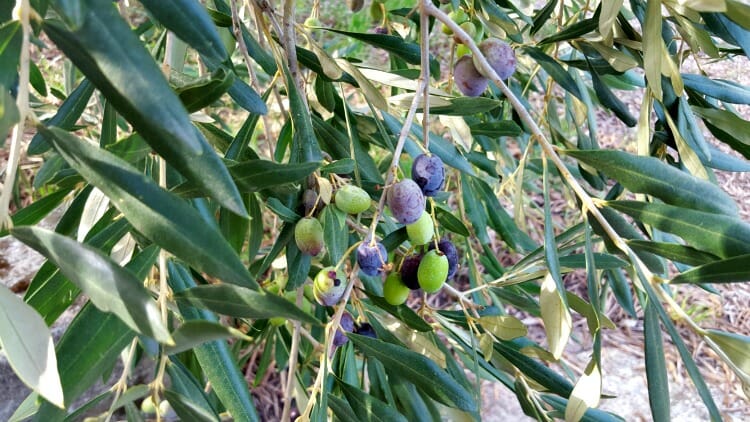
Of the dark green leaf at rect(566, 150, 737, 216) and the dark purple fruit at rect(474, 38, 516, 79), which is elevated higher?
the dark purple fruit at rect(474, 38, 516, 79)

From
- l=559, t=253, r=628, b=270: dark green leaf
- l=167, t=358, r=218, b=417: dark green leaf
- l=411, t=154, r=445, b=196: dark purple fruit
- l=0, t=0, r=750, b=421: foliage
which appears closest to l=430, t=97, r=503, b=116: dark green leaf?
l=0, t=0, r=750, b=421: foliage

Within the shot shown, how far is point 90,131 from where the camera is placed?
1.55 metres

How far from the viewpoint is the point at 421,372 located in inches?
30.8

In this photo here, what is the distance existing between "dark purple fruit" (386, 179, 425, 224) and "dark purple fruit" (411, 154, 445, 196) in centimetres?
4

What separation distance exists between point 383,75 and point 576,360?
1805 millimetres

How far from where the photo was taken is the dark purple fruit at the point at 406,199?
67 centimetres

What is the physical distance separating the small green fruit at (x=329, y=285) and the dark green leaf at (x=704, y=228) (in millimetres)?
356

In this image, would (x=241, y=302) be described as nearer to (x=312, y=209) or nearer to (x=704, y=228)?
(x=312, y=209)

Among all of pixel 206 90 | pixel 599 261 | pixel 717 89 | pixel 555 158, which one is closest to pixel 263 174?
pixel 206 90

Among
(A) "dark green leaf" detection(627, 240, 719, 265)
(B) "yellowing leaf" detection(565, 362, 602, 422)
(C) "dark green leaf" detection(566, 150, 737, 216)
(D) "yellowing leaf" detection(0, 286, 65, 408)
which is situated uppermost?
(D) "yellowing leaf" detection(0, 286, 65, 408)

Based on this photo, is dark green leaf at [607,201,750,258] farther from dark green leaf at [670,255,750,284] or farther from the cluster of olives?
the cluster of olives

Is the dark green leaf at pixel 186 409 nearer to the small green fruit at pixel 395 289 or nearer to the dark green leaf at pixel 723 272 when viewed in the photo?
the small green fruit at pixel 395 289

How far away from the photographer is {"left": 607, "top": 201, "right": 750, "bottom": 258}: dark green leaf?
0.60 metres

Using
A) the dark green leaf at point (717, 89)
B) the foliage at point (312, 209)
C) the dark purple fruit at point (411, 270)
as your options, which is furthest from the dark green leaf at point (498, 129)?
the dark purple fruit at point (411, 270)
